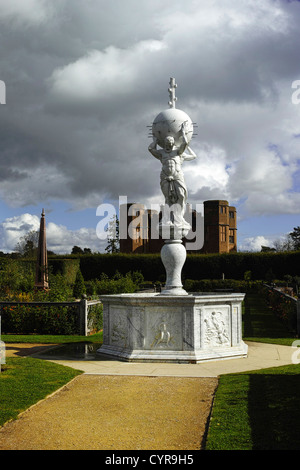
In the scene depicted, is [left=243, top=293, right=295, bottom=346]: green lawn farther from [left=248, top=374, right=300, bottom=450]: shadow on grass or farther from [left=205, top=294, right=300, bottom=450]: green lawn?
[left=248, top=374, right=300, bottom=450]: shadow on grass

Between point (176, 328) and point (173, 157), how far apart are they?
3648 millimetres

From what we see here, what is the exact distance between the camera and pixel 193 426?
4.65 m

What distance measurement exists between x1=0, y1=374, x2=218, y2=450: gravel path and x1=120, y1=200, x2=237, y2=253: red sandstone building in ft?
103

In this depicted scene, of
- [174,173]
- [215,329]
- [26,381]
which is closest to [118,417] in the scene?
[26,381]

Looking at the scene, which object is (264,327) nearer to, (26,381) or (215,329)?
(215,329)

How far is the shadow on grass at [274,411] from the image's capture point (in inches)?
160

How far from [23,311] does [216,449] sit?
10.9m

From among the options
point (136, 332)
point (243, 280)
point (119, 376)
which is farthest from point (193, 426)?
point (243, 280)

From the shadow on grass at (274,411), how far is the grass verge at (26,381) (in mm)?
2629

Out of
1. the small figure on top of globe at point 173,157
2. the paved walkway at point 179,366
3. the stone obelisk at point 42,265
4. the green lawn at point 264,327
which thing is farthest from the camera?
the stone obelisk at point 42,265

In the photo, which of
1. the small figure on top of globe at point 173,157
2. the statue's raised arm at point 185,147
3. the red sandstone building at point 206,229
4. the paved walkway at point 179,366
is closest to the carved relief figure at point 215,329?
the paved walkway at point 179,366

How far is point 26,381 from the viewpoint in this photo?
6.54 m

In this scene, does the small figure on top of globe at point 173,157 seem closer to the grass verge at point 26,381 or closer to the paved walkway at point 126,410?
the paved walkway at point 126,410
